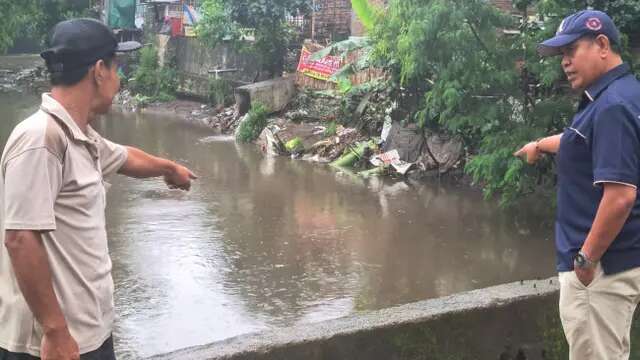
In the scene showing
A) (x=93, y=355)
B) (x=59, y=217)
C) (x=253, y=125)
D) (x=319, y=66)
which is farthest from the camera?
(x=319, y=66)

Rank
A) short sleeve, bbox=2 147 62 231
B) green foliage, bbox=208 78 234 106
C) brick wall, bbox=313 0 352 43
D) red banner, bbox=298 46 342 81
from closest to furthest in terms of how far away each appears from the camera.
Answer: short sleeve, bbox=2 147 62 231 < red banner, bbox=298 46 342 81 < green foliage, bbox=208 78 234 106 < brick wall, bbox=313 0 352 43

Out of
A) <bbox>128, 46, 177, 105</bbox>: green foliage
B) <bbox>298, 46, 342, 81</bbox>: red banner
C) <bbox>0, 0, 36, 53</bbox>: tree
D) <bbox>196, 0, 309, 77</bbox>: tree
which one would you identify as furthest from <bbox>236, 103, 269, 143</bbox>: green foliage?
<bbox>128, 46, 177, 105</bbox>: green foliage

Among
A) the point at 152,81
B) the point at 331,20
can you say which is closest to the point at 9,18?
the point at 152,81

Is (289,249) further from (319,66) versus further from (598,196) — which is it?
(319,66)

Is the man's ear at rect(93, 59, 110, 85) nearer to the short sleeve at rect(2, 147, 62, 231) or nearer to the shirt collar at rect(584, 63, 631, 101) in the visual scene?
the short sleeve at rect(2, 147, 62, 231)

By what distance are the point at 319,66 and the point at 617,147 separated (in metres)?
13.0

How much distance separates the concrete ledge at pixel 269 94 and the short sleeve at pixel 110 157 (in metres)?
12.4

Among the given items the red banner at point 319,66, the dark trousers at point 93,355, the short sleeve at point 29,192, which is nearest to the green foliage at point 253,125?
the red banner at point 319,66

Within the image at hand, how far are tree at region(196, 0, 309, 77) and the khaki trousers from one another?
1410 cm

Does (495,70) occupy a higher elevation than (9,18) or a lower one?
lower

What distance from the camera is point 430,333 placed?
3.62 m

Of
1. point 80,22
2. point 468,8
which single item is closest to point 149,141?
point 468,8

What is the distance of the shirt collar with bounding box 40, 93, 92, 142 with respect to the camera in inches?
84.0

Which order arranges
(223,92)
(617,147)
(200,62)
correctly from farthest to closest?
(200,62)
(223,92)
(617,147)
